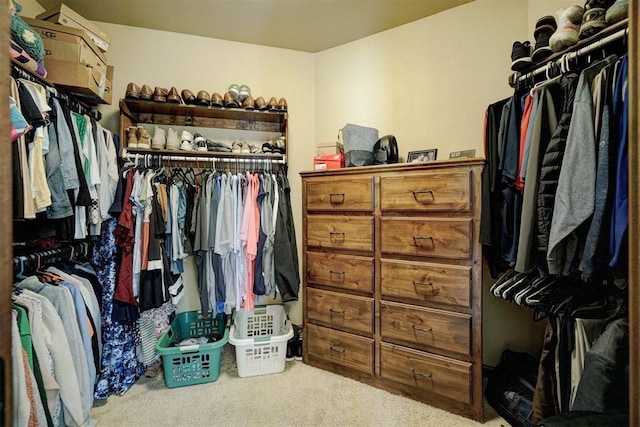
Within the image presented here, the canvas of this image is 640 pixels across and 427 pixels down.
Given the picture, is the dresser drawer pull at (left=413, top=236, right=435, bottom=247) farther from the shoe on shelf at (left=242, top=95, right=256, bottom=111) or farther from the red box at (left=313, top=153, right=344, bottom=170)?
the shoe on shelf at (left=242, top=95, right=256, bottom=111)

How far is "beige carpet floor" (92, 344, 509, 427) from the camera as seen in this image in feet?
5.13

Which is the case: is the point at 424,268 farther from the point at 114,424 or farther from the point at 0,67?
the point at 114,424

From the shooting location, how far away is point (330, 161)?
6.92 feet

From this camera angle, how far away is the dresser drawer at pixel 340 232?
1.83 meters

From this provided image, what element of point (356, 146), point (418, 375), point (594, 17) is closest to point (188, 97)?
point (356, 146)

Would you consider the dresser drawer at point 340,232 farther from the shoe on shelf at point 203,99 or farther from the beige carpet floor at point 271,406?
the shoe on shelf at point 203,99

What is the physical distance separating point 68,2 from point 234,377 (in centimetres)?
288

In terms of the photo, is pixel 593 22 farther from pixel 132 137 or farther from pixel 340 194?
pixel 132 137

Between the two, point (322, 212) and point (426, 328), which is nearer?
point (426, 328)

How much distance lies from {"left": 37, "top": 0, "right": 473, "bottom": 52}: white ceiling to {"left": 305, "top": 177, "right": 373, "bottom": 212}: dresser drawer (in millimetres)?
1268

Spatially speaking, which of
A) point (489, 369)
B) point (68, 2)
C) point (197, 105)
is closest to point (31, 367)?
point (197, 105)

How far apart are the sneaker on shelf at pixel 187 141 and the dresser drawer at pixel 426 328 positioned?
1802mm

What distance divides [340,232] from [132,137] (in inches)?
64.3

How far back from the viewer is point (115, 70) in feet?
7.30
